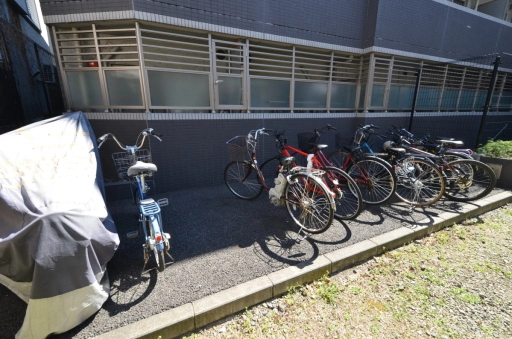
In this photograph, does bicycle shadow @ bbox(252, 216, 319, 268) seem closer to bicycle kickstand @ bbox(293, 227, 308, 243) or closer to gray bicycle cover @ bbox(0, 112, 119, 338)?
bicycle kickstand @ bbox(293, 227, 308, 243)

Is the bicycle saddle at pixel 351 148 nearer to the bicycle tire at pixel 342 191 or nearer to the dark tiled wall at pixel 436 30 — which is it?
the bicycle tire at pixel 342 191

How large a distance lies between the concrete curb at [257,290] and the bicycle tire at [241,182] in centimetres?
187

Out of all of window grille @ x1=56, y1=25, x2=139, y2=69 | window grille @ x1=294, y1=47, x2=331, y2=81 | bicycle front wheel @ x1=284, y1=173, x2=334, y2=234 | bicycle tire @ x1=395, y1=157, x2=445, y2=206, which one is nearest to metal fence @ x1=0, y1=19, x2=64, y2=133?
window grille @ x1=56, y1=25, x2=139, y2=69

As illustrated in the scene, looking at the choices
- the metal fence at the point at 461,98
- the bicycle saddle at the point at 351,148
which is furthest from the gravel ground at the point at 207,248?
the metal fence at the point at 461,98

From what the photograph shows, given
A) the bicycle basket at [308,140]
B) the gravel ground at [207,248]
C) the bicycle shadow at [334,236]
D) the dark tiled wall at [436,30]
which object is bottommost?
the gravel ground at [207,248]

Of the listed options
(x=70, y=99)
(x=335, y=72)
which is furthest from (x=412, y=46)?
(x=70, y=99)

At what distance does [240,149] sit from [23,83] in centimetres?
591

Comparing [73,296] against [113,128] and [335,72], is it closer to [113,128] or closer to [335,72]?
[113,128]

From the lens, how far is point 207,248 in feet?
9.02

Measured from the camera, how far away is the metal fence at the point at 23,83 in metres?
4.62

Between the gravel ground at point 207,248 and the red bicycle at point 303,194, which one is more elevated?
the red bicycle at point 303,194

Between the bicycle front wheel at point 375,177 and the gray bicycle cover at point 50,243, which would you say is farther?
the bicycle front wheel at point 375,177

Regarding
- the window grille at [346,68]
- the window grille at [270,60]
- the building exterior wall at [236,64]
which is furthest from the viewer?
the window grille at [346,68]

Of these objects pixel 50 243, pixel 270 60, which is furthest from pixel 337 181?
pixel 270 60
